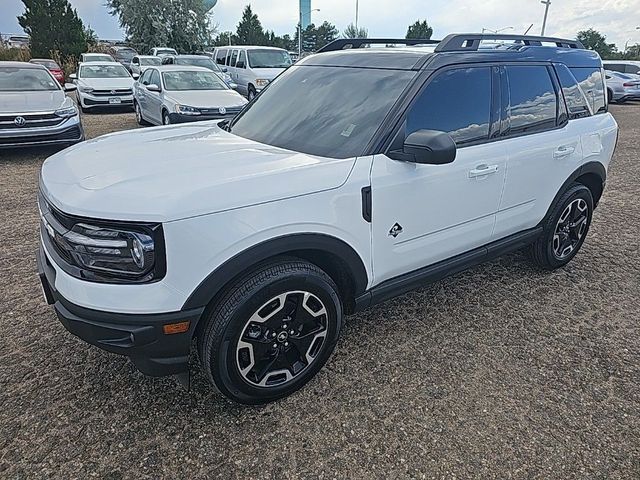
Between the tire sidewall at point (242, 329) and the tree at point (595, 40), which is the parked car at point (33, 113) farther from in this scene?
the tree at point (595, 40)

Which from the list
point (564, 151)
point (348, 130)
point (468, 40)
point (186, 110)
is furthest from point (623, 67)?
point (348, 130)

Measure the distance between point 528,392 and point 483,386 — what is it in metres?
0.24

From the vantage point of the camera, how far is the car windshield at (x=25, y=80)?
26.5 feet

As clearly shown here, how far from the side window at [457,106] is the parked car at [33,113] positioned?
696 cm

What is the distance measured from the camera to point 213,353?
2.13 m

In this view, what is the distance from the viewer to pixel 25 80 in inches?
326

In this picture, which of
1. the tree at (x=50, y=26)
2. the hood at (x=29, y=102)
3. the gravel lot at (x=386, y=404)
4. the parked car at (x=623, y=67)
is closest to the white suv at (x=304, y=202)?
the gravel lot at (x=386, y=404)

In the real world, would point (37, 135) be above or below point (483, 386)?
above

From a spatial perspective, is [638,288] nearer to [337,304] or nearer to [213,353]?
[337,304]

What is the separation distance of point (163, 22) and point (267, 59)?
2931 cm

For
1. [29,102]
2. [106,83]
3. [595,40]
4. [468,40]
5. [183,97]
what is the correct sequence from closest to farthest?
[468,40] → [29,102] → [183,97] → [106,83] → [595,40]

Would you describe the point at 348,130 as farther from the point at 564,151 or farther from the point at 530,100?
the point at 564,151

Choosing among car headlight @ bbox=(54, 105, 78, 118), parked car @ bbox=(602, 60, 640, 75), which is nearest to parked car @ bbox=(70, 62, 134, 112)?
car headlight @ bbox=(54, 105, 78, 118)

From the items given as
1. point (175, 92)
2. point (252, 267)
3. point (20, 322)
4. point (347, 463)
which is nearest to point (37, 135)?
point (175, 92)
